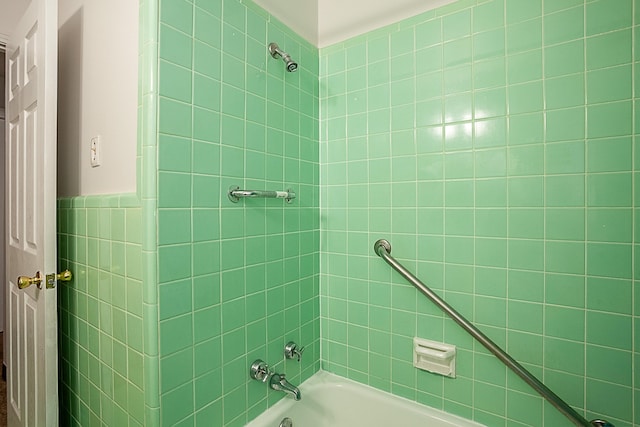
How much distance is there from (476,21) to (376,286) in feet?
3.63

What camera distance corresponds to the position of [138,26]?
2.70 feet

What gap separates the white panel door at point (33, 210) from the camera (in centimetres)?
99

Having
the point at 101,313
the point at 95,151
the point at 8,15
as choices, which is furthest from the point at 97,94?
the point at 8,15

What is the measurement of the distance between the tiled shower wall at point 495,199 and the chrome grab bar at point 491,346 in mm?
46

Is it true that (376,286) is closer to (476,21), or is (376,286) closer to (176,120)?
(176,120)

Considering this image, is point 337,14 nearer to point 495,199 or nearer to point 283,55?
point 283,55

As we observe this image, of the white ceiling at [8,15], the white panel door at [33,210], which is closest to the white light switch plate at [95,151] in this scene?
the white panel door at [33,210]

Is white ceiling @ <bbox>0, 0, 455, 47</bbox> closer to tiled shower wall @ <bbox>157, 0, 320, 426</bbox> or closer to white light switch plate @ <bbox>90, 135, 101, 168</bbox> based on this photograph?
tiled shower wall @ <bbox>157, 0, 320, 426</bbox>

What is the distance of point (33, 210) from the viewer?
1.06m

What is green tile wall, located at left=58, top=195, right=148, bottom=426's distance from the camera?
0.84 meters

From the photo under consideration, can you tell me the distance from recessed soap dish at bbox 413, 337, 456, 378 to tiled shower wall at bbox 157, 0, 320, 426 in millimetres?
501

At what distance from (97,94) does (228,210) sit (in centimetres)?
62

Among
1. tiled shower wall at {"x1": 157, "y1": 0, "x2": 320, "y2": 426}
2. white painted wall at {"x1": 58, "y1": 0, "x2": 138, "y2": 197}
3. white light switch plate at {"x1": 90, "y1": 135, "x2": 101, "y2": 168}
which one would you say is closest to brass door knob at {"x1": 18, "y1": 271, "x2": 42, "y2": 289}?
white painted wall at {"x1": 58, "y1": 0, "x2": 138, "y2": 197}

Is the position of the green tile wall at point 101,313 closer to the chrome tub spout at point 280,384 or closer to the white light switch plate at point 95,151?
the white light switch plate at point 95,151
